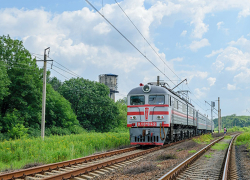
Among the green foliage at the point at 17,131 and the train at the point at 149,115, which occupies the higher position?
the train at the point at 149,115

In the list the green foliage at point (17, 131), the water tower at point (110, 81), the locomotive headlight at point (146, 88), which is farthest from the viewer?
the water tower at point (110, 81)

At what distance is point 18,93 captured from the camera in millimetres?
33469

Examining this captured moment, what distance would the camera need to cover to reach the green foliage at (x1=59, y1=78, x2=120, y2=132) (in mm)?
47375

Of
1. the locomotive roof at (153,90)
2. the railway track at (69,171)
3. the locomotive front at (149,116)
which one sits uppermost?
the locomotive roof at (153,90)

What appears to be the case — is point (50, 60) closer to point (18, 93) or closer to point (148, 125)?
point (148, 125)

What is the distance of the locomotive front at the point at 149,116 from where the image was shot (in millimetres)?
15843

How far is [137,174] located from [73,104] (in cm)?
4260

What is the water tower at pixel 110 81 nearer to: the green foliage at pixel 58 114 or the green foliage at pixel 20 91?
the green foliage at pixel 58 114

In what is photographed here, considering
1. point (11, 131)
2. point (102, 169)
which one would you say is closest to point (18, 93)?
point (11, 131)

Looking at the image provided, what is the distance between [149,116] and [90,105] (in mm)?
32525

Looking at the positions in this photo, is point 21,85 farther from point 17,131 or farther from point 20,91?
point 17,131

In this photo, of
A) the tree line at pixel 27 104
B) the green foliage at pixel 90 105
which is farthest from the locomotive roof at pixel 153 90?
the green foliage at pixel 90 105

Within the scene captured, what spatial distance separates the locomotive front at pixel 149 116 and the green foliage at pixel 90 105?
1217 inches

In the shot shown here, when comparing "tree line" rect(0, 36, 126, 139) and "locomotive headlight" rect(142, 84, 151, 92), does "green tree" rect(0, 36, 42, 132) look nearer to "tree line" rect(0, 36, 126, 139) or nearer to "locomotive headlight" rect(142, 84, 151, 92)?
"tree line" rect(0, 36, 126, 139)
